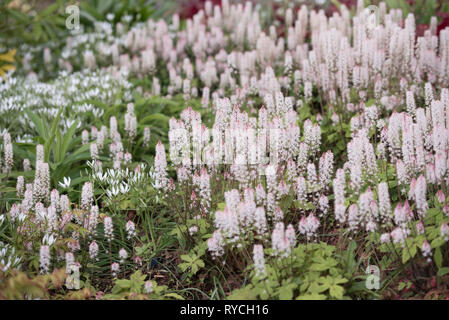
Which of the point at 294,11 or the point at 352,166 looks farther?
the point at 294,11

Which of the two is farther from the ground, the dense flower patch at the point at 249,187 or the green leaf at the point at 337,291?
the dense flower patch at the point at 249,187

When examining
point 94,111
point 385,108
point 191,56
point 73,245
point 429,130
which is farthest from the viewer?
point 191,56

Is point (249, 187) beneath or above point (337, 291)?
above

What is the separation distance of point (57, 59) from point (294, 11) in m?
3.90

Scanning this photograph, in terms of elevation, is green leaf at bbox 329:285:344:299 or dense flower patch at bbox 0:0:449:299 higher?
dense flower patch at bbox 0:0:449:299

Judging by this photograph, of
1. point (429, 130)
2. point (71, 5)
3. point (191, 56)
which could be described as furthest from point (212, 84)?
point (429, 130)

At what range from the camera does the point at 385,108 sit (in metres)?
5.21

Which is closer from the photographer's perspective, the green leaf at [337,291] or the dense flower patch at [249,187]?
the green leaf at [337,291]

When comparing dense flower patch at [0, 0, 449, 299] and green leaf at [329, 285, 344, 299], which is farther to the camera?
dense flower patch at [0, 0, 449, 299]

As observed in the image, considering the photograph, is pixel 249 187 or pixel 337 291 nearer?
pixel 337 291

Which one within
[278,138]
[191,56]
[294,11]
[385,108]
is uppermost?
[294,11]
